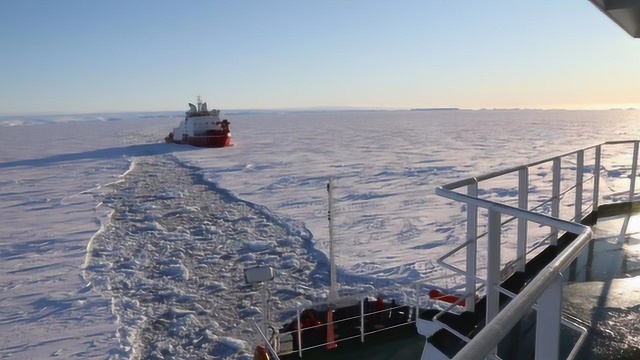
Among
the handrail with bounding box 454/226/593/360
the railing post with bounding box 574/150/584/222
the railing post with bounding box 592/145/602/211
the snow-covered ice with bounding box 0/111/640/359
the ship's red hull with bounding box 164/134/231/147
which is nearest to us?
the handrail with bounding box 454/226/593/360

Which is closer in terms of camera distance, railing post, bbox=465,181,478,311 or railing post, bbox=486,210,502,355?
railing post, bbox=486,210,502,355

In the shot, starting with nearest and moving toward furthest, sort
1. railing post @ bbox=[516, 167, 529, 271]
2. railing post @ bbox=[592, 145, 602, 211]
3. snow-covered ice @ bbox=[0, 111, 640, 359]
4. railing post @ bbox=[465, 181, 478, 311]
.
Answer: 1. railing post @ bbox=[465, 181, 478, 311]
2. railing post @ bbox=[516, 167, 529, 271]
3. railing post @ bbox=[592, 145, 602, 211]
4. snow-covered ice @ bbox=[0, 111, 640, 359]

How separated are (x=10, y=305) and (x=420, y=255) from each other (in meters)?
6.66

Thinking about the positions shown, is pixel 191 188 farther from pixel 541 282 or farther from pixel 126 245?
pixel 541 282

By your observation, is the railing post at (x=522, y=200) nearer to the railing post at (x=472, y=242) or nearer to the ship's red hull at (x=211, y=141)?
the railing post at (x=472, y=242)

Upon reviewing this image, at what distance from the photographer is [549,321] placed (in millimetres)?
1023

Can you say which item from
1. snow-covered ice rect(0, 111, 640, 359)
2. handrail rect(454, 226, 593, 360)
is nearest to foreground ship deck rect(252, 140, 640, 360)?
handrail rect(454, 226, 593, 360)

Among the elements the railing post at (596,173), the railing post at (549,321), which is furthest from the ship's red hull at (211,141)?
the railing post at (549,321)

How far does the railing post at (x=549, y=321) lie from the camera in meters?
0.98

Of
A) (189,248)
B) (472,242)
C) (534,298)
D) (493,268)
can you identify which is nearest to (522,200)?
(472,242)

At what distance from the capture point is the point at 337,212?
40.1ft

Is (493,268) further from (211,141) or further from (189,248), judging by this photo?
(211,141)

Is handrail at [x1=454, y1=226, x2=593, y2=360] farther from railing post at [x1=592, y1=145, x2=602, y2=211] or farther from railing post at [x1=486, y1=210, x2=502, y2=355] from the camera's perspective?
railing post at [x1=592, y1=145, x2=602, y2=211]

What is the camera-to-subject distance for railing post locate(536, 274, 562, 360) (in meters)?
0.98
